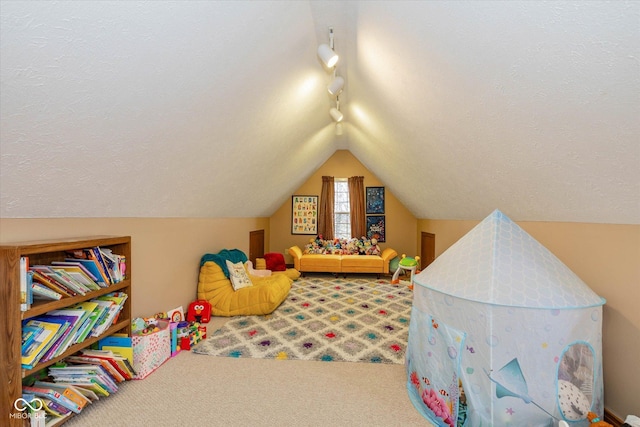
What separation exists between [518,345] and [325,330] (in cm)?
197

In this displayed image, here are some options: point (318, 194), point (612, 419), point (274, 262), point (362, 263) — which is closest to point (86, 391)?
point (612, 419)

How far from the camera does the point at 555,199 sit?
1926mm

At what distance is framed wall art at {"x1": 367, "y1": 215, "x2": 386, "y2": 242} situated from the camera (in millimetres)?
6309

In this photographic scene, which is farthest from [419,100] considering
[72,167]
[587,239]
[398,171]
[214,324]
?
[214,324]

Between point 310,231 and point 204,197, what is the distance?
3.51 m

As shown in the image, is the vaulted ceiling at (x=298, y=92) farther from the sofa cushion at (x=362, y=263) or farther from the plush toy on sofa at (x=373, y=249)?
the plush toy on sofa at (x=373, y=249)

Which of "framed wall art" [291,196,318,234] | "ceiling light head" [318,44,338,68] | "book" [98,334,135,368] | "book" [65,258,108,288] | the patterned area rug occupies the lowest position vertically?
the patterned area rug

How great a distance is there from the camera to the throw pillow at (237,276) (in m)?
3.68

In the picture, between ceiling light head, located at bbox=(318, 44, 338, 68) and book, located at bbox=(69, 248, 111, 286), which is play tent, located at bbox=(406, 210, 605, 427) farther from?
book, located at bbox=(69, 248, 111, 286)

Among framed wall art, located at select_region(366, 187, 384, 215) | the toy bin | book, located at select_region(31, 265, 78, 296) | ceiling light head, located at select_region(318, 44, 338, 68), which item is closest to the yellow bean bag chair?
the toy bin

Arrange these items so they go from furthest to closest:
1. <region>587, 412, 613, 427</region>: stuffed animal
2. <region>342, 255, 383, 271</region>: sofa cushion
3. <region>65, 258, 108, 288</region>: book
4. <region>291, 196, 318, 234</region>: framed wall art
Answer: <region>291, 196, 318, 234</region>: framed wall art, <region>342, 255, 383, 271</region>: sofa cushion, <region>65, 258, 108, 288</region>: book, <region>587, 412, 613, 427</region>: stuffed animal

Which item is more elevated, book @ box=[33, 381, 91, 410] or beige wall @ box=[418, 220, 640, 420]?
beige wall @ box=[418, 220, 640, 420]

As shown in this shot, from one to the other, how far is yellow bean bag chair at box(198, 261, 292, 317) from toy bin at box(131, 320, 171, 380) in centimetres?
105

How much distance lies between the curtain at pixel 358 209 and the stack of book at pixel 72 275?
4.71 m
